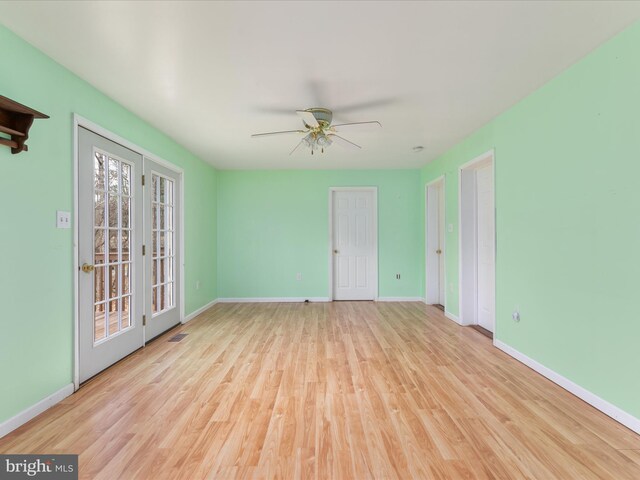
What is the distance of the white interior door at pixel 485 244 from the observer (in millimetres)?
3779

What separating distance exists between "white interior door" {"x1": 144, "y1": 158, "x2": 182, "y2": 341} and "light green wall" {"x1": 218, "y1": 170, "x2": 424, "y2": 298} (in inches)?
60.8

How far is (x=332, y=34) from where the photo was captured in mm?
1916

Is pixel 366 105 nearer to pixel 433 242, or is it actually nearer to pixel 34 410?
pixel 433 242

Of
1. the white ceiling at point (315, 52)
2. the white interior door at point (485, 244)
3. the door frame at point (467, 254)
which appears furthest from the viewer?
the door frame at point (467, 254)

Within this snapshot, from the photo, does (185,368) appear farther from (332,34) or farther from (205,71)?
(332,34)

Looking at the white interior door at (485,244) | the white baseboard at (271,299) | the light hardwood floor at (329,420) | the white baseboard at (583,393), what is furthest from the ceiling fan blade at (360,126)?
the white baseboard at (271,299)

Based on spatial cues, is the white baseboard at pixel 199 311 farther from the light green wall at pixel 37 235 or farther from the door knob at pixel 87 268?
the light green wall at pixel 37 235

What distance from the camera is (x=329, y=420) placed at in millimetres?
1926

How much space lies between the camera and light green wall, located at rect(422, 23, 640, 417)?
1.89 m

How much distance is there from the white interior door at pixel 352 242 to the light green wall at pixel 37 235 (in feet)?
13.0

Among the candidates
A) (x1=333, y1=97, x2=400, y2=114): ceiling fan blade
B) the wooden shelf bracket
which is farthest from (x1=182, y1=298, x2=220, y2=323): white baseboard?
(x1=333, y1=97, x2=400, y2=114): ceiling fan blade

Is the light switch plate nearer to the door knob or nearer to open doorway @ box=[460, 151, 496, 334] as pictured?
the door knob

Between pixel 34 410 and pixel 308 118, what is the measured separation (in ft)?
9.95

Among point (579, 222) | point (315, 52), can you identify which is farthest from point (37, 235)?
point (579, 222)
